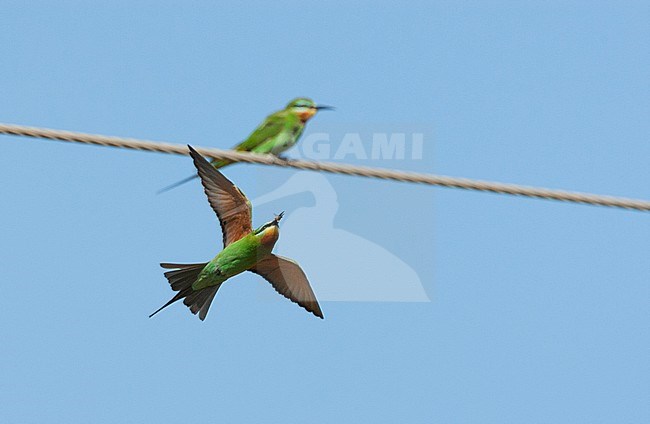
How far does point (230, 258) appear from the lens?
223 cm

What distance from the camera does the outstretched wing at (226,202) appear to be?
7.16 feet

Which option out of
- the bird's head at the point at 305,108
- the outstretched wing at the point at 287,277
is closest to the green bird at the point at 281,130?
the bird's head at the point at 305,108

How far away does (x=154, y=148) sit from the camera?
2496 millimetres

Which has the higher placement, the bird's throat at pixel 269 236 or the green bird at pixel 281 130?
the green bird at pixel 281 130

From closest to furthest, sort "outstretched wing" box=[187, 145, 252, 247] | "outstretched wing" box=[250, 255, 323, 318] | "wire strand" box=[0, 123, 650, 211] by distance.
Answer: "outstretched wing" box=[187, 145, 252, 247], "outstretched wing" box=[250, 255, 323, 318], "wire strand" box=[0, 123, 650, 211]

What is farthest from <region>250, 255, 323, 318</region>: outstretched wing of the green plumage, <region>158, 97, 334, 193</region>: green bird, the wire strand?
<region>158, 97, 334, 193</region>: green bird

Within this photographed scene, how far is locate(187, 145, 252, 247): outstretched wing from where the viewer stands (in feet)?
7.16

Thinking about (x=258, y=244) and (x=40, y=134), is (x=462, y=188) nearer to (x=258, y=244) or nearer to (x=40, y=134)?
(x=258, y=244)

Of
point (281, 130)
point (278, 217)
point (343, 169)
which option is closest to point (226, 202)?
point (278, 217)

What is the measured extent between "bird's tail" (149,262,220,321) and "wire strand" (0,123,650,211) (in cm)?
33

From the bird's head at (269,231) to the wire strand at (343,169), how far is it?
0.40m

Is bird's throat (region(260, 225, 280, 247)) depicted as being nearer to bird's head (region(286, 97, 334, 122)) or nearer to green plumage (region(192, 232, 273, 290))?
green plumage (region(192, 232, 273, 290))

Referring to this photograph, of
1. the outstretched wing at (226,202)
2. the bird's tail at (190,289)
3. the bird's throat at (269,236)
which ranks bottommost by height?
the bird's tail at (190,289)

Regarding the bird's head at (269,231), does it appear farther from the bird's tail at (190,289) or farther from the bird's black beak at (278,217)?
the bird's tail at (190,289)
